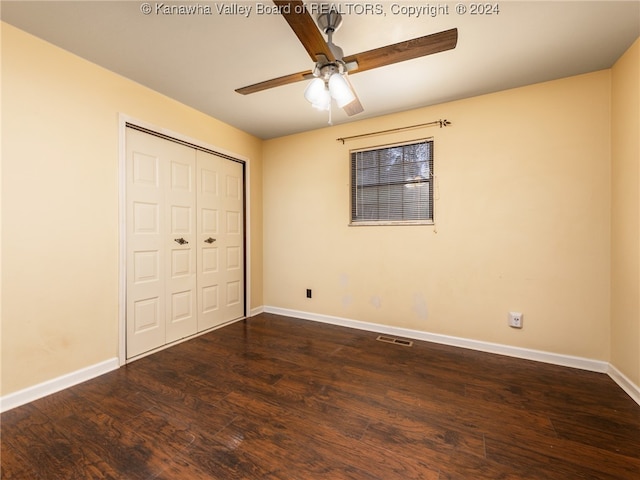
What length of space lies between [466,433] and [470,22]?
99.1 inches

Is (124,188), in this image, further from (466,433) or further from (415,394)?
(466,433)

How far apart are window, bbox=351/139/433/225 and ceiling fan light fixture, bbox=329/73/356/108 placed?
1.43 metres

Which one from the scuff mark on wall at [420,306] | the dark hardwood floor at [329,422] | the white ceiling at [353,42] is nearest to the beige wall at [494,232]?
the scuff mark on wall at [420,306]

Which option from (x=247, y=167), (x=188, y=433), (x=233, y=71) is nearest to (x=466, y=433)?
(x=188, y=433)

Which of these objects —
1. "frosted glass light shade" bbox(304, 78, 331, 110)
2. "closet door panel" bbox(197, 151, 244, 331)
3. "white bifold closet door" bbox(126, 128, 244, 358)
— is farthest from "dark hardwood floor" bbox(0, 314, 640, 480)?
"frosted glass light shade" bbox(304, 78, 331, 110)

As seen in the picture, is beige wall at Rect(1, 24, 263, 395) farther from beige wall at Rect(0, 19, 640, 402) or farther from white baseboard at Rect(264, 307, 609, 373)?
white baseboard at Rect(264, 307, 609, 373)

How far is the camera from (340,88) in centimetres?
170

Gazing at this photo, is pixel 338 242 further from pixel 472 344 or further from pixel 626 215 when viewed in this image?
pixel 626 215

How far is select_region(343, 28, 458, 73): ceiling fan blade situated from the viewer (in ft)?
4.59

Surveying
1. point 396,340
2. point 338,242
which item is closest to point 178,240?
point 338,242

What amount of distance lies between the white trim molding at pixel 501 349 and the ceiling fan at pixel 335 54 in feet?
7.94

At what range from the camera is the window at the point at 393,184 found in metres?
2.95

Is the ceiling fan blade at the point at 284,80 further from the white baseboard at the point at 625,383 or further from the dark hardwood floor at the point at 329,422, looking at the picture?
the white baseboard at the point at 625,383

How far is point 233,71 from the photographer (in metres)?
2.30
